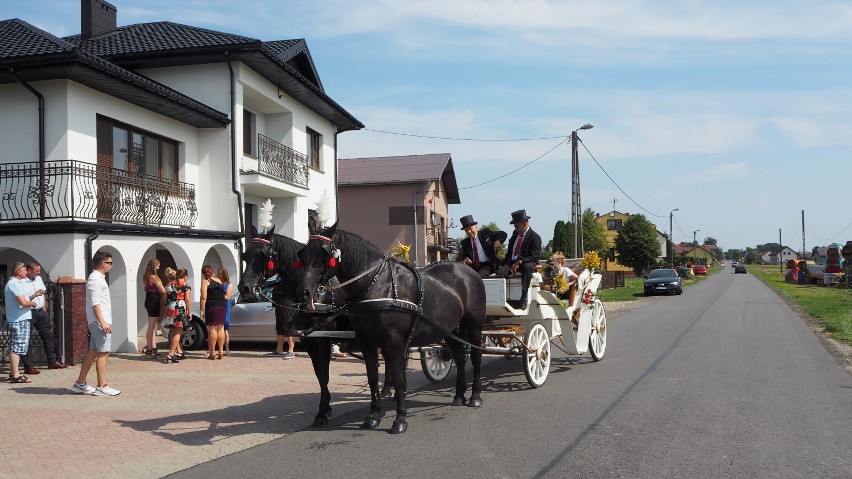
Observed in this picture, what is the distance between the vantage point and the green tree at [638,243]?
190ft

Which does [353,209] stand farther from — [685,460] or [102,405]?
[685,460]

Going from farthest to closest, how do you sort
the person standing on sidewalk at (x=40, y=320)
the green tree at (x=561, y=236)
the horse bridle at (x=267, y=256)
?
the green tree at (x=561, y=236), the person standing on sidewalk at (x=40, y=320), the horse bridle at (x=267, y=256)

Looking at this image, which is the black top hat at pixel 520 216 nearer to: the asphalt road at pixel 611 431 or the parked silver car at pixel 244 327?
the asphalt road at pixel 611 431

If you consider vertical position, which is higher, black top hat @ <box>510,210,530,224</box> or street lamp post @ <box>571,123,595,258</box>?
street lamp post @ <box>571,123,595,258</box>

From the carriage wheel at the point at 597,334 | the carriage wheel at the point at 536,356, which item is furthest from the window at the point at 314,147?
the carriage wheel at the point at 536,356

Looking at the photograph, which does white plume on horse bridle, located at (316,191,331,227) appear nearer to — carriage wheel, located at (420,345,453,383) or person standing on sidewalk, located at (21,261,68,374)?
carriage wheel, located at (420,345,453,383)

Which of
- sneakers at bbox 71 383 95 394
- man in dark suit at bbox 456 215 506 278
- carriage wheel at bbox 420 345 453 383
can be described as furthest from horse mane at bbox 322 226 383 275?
sneakers at bbox 71 383 95 394

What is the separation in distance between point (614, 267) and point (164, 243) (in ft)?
227

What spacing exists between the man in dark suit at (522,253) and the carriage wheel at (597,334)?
99.6 inches

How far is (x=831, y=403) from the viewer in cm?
780

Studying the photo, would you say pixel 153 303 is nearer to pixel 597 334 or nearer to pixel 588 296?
pixel 588 296

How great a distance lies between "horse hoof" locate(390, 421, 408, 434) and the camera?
6742 millimetres

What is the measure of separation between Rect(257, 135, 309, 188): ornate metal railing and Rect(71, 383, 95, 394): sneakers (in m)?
9.95

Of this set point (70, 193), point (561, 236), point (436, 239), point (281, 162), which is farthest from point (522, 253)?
point (561, 236)
